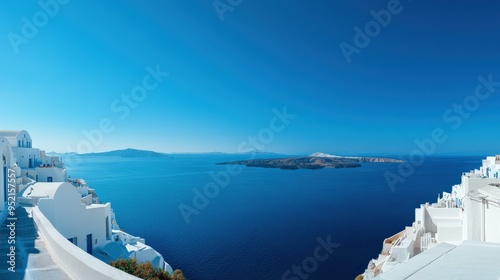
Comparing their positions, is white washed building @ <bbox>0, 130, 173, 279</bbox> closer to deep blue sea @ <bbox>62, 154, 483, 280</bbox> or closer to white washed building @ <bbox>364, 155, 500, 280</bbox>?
white washed building @ <bbox>364, 155, 500, 280</bbox>

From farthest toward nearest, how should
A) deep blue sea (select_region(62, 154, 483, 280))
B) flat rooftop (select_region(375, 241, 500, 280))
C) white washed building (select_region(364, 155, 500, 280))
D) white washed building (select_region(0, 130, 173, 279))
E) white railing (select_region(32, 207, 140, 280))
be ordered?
deep blue sea (select_region(62, 154, 483, 280)) → white washed building (select_region(0, 130, 173, 279)) → white washed building (select_region(364, 155, 500, 280)) → flat rooftop (select_region(375, 241, 500, 280)) → white railing (select_region(32, 207, 140, 280))

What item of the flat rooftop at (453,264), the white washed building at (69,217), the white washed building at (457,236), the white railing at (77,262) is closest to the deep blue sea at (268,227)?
the white washed building at (69,217)

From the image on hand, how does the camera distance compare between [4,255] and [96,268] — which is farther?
[4,255]

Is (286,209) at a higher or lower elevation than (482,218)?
lower

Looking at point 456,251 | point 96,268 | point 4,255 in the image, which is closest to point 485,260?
point 456,251

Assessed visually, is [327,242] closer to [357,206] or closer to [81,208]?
[357,206]

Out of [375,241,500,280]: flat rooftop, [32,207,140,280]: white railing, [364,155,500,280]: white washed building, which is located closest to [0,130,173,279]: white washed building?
[32,207,140,280]: white railing

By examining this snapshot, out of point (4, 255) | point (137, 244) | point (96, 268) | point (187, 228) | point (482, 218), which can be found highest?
point (96, 268)

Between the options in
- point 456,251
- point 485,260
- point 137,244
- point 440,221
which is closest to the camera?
point 485,260
